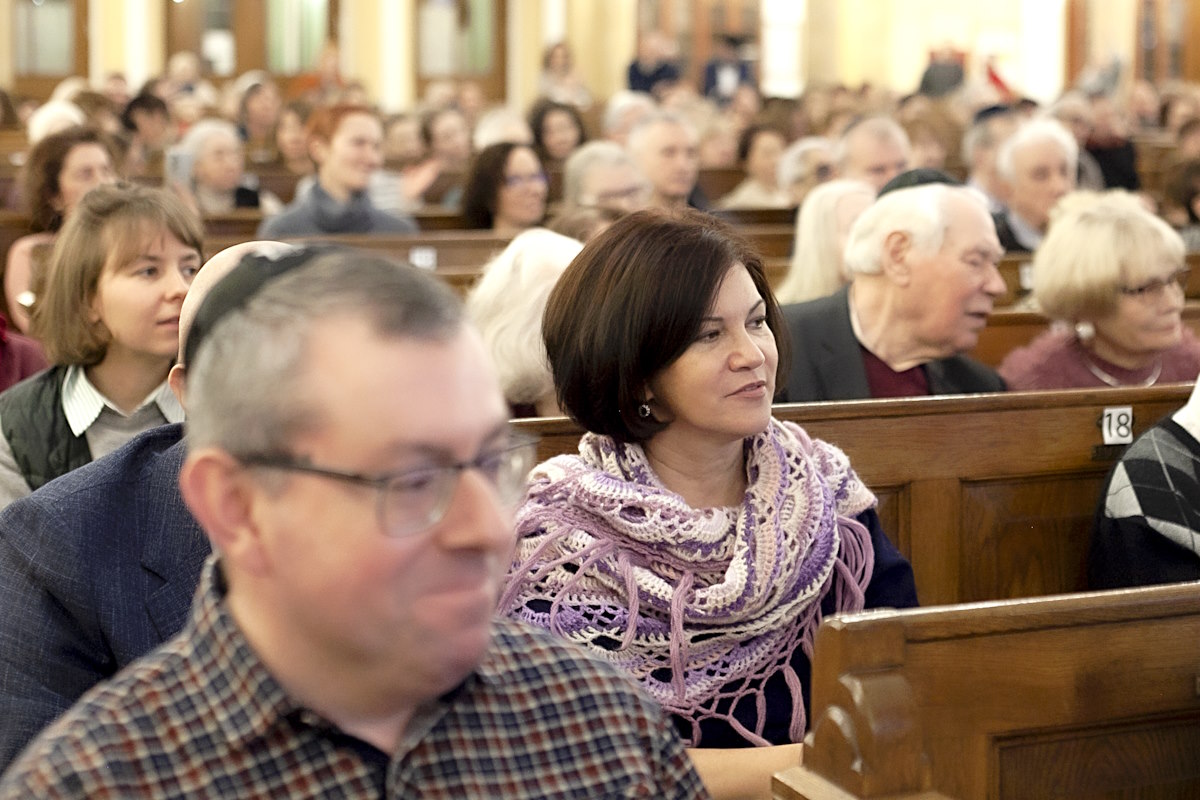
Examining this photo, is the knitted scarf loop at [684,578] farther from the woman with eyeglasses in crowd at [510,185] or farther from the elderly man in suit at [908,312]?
the woman with eyeglasses in crowd at [510,185]

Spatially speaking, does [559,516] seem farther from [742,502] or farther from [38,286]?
[38,286]

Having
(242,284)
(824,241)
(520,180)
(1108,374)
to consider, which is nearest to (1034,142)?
(520,180)

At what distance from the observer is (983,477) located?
9.98ft

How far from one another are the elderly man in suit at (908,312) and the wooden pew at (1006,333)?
2.56 ft

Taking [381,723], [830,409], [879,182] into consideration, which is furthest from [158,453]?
[879,182]

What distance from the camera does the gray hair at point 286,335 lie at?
3.48ft

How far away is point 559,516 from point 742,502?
271 millimetres

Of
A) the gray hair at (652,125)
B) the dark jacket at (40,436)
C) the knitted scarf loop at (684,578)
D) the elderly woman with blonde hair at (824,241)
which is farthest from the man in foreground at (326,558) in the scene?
the gray hair at (652,125)

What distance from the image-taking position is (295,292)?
1093 mm

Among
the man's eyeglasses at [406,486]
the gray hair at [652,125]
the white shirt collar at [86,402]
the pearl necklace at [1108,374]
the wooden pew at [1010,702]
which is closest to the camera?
the man's eyeglasses at [406,486]

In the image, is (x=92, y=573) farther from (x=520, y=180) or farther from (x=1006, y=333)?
(x=520, y=180)

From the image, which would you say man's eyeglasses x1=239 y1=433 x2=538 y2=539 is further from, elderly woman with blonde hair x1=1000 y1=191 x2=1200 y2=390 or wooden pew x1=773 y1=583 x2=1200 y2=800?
elderly woman with blonde hair x1=1000 y1=191 x2=1200 y2=390

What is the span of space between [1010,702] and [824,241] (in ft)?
9.77

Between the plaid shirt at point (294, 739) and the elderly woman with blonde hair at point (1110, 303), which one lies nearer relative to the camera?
the plaid shirt at point (294, 739)
